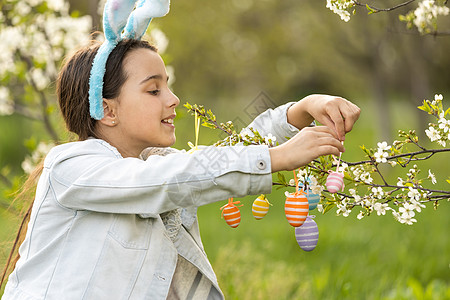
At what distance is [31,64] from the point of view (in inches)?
166

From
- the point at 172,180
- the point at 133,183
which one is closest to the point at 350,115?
the point at 172,180

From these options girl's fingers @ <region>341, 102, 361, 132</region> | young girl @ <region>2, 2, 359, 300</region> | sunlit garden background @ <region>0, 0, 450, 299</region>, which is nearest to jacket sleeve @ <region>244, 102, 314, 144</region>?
young girl @ <region>2, 2, 359, 300</region>

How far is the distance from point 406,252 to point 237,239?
6.50 ft

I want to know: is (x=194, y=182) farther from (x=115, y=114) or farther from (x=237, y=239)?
(x=237, y=239)

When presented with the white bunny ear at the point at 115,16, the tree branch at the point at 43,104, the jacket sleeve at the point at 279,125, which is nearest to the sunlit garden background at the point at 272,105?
the tree branch at the point at 43,104

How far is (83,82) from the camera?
2.19 m

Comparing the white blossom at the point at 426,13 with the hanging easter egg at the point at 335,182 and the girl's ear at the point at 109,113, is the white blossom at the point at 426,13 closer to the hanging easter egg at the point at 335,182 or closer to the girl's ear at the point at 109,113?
the hanging easter egg at the point at 335,182

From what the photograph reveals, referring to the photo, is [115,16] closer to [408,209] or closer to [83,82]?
[83,82]

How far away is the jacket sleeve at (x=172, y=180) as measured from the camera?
1.69 m

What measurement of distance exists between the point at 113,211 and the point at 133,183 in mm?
153

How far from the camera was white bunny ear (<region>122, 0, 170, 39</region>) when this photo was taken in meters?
Answer: 2.07

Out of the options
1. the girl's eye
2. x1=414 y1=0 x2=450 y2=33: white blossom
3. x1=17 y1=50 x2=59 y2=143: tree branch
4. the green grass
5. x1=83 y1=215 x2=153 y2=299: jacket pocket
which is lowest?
the green grass

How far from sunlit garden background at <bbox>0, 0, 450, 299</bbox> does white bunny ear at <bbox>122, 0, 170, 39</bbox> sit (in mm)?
476

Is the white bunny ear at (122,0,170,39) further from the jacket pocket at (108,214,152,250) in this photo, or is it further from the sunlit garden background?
the jacket pocket at (108,214,152,250)
